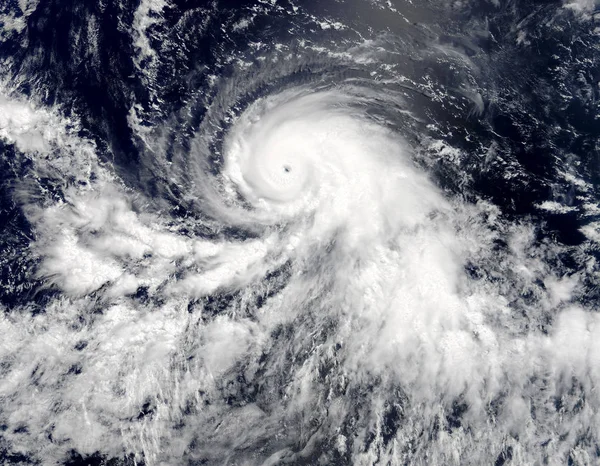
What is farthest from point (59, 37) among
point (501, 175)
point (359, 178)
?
point (501, 175)

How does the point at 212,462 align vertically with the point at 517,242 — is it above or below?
below

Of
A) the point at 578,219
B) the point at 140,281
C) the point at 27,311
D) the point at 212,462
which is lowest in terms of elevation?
the point at 212,462

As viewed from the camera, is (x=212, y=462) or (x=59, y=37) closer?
(x=212, y=462)

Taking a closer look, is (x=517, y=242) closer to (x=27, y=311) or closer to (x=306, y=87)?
(x=306, y=87)

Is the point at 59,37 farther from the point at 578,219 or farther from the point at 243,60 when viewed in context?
the point at 578,219

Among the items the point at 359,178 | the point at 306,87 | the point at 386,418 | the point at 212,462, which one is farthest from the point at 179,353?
the point at 306,87

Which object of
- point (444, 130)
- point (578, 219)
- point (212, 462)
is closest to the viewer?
point (212, 462)

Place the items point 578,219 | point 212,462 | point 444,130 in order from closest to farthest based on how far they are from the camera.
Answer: point 212,462 < point 578,219 < point 444,130
